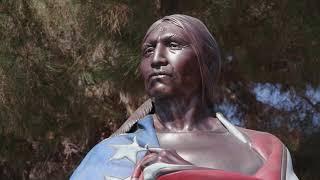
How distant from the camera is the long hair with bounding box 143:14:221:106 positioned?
61.7 inches

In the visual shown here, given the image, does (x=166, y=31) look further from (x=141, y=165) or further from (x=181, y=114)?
(x=141, y=165)

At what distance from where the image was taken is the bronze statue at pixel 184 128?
4.89 feet

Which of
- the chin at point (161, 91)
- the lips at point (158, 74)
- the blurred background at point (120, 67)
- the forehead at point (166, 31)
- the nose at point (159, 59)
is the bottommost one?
the blurred background at point (120, 67)

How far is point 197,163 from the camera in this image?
1.49 meters

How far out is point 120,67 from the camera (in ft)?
10.9

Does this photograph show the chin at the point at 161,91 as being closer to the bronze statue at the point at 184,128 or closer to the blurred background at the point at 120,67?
the bronze statue at the point at 184,128

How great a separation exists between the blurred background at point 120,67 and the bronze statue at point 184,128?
1.60 m

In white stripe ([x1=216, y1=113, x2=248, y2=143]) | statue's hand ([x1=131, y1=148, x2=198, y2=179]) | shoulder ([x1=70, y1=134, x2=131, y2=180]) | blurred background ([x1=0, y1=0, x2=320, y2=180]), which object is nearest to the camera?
statue's hand ([x1=131, y1=148, x2=198, y2=179])

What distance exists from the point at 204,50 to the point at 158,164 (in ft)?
1.02

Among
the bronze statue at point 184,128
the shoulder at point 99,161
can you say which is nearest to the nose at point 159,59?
the bronze statue at point 184,128

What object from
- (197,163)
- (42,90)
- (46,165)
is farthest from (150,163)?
(46,165)

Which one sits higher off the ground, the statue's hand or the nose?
the nose

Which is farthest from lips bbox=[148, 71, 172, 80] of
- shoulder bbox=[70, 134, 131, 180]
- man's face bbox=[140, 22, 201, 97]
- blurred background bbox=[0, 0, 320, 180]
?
blurred background bbox=[0, 0, 320, 180]

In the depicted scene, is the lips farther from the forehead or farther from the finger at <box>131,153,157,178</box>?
the finger at <box>131,153,157,178</box>
